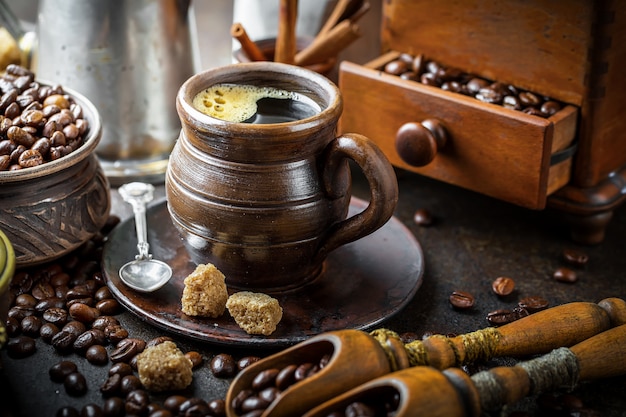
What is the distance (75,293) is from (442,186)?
83cm

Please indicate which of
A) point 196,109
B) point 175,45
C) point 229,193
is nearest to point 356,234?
point 229,193

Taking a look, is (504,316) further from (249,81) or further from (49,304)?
(49,304)

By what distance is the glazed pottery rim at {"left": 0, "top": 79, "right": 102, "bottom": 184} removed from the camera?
128cm

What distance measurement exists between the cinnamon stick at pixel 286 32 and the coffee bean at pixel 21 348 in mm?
762

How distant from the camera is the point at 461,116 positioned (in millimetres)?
1471

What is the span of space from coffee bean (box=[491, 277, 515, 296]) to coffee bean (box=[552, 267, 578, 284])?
0.31 feet

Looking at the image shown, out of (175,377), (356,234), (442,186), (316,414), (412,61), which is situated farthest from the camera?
(442,186)

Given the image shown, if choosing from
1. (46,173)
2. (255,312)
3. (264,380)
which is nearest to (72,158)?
(46,173)

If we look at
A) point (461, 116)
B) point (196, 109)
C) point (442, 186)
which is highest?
point (196, 109)

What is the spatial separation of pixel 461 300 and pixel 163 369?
1.68 ft

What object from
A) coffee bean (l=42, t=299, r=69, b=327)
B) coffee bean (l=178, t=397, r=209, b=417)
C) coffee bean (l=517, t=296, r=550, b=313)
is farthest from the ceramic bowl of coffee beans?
coffee bean (l=517, t=296, r=550, b=313)

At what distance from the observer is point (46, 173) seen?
131cm

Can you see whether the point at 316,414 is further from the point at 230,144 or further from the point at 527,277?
the point at 527,277

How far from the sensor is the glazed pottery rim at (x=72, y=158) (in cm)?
128
